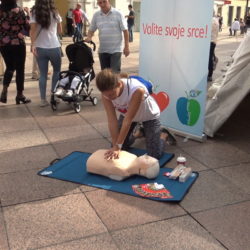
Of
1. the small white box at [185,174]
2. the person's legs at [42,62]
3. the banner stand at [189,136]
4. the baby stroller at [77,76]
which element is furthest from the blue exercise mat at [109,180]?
the person's legs at [42,62]

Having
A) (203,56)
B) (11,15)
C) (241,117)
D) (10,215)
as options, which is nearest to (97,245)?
(10,215)

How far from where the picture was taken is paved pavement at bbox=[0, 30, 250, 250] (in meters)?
2.92

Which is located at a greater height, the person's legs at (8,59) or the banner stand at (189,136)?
the person's legs at (8,59)

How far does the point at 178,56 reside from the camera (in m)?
5.04

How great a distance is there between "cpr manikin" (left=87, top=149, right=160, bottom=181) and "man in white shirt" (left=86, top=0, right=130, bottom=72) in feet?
8.65

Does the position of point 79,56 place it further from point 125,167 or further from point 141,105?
point 125,167

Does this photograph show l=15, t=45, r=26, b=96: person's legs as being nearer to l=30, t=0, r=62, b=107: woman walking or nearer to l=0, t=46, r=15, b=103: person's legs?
l=0, t=46, r=15, b=103: person's legs

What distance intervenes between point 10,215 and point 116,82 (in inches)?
62.2

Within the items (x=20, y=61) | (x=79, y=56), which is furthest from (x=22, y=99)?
(x=79, y=56)

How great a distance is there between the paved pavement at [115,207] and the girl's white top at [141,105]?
0.64 meters

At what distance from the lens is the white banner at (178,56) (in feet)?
15.4

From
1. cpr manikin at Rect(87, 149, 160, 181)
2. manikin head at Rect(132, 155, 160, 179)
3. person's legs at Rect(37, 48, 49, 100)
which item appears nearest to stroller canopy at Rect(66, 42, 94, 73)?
person's legs at Rect(37, 48, 49, 100)

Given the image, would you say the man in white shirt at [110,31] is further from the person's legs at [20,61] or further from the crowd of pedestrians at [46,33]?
the person's legs at [20,61]

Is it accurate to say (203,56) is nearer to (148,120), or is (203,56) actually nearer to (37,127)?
(148,120)
